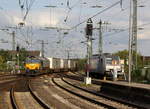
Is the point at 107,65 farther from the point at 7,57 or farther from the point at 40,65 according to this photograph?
the point at 7,57

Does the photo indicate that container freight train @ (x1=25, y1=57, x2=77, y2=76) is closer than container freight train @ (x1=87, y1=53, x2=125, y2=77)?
No

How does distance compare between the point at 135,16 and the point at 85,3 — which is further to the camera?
the point at 135,16

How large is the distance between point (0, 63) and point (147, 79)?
45601mm

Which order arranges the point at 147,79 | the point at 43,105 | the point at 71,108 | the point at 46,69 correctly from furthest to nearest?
the point at 46,69 < the point at 147,79 < the point at 43,105 < the point at 71,108

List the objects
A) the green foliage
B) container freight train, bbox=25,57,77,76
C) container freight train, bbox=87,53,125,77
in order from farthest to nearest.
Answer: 1. the green foliage
2. container freight train, bbox=25,57,77,76
3. container freight train, bbox=87,53,125,77

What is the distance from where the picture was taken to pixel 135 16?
40.0m

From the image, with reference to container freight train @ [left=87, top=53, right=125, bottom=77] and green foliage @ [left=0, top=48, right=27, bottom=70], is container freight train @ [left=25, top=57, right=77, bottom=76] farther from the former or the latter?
green foliage @ [left=0, top=48, right=27, bottom=70]

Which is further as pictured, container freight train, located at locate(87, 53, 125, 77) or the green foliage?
the green foliage

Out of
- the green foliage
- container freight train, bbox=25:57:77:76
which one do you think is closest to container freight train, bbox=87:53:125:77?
container freight train, bbox=25:57:77:76

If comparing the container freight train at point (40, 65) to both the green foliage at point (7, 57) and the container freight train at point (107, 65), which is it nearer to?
the container freight train at point (107, 65)

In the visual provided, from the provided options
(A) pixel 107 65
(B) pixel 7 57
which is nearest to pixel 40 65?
(A) pixel 107 65

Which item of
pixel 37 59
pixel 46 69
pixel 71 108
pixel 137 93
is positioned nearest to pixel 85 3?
pixel 137 93

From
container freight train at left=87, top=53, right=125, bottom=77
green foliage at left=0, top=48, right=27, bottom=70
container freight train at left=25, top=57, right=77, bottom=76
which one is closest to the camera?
container freight train at left=87, top=53, right=125, bottom=77

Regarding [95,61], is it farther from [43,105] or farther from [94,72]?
[43,105]
